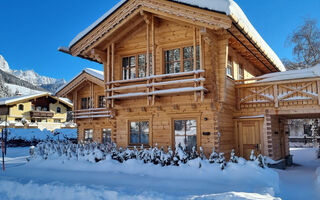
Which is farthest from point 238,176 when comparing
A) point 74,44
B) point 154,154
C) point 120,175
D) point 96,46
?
point 74,44

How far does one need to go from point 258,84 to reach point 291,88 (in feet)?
4.79

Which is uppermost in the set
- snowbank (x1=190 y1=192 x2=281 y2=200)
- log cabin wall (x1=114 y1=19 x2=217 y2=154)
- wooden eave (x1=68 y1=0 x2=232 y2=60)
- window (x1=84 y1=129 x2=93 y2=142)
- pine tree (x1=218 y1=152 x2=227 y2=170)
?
wooden eave (x1=68 y1=0 x2=232 y2=60)

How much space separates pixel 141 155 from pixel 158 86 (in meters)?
3.36

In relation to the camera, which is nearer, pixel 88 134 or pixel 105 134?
pixel 105 134

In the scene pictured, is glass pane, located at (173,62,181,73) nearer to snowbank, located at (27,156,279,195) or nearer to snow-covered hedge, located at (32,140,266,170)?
snow-covered hedge, located at (32,140,266,170)

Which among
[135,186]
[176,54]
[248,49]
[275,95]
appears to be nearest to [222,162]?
[135,186]

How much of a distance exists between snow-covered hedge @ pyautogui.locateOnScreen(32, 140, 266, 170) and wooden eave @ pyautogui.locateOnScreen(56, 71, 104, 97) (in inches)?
316

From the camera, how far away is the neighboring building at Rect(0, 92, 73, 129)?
41906mm

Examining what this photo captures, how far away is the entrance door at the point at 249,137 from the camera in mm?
13094

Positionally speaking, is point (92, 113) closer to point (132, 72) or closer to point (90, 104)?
point (90, 104)

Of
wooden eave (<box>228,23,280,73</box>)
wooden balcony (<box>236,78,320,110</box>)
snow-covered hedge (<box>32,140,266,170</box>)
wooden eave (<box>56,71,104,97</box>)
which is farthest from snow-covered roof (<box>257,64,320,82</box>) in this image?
wooden eave (<box>56,71,104,97</box>)

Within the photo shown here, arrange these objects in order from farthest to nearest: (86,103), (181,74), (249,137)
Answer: (86,103), (249,137), (181,74)

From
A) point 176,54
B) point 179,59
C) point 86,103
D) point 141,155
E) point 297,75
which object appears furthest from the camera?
point 86,103

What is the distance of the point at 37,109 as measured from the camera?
46281 mm
